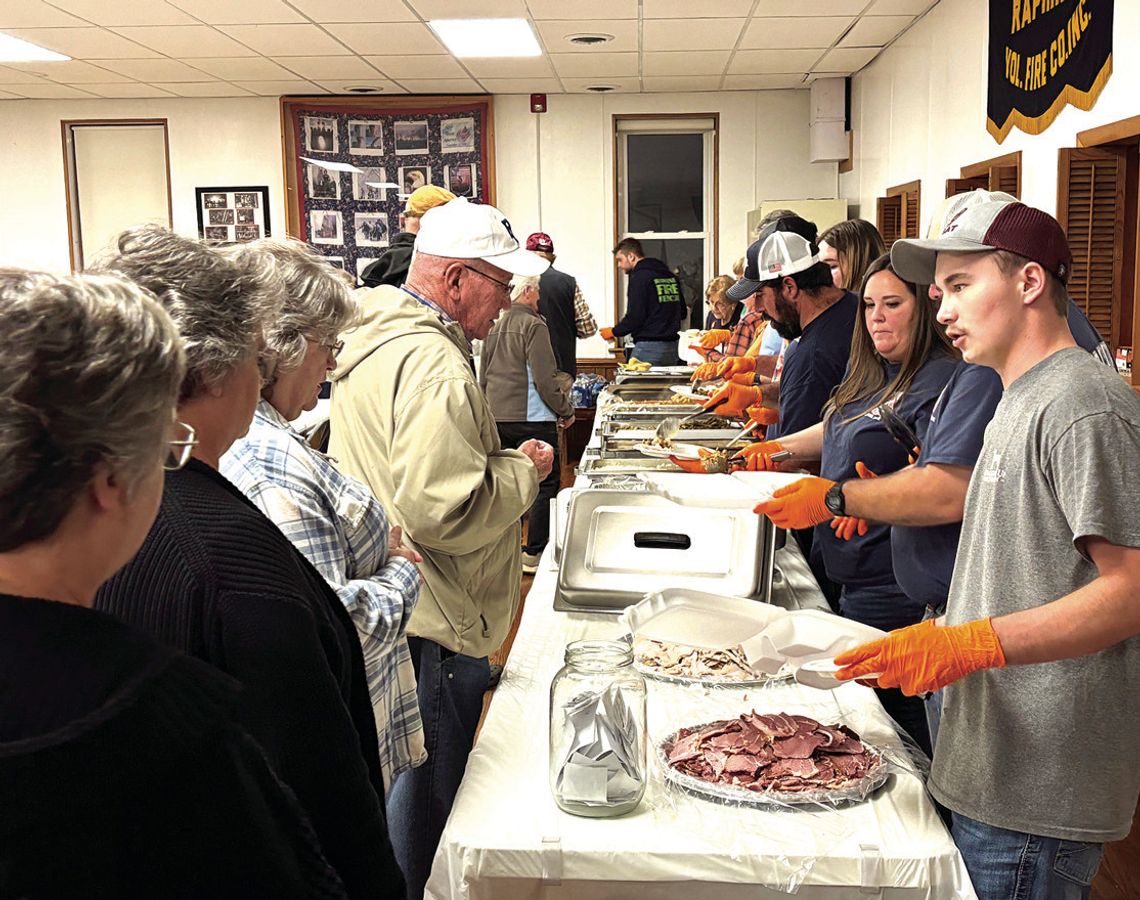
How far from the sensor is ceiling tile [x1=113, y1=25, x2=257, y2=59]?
6.20 metres

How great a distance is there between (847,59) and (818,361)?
5194mm

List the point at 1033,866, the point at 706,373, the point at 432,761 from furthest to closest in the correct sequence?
the point at 706,373 < the point at 432,761 < the point at 1033,866

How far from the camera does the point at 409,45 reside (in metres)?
6.73

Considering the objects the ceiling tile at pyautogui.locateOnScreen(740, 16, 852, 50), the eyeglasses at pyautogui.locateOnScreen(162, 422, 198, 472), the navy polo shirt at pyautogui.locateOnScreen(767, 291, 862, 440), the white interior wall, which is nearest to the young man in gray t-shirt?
the eyeglasses at pyautogui.locateOnScreen(162, 422, 198, 472)

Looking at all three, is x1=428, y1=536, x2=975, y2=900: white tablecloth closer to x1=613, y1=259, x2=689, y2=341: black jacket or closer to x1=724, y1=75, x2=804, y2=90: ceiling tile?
x1=613, y1=259, x2=689, y2=341: black jacket

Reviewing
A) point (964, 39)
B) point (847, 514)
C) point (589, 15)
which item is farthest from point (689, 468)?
point (589, 15)

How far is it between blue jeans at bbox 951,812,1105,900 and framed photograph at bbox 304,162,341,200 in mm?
8468

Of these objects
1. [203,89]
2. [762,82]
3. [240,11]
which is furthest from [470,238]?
[203,89]

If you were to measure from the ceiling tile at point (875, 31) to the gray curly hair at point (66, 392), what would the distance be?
6156mm

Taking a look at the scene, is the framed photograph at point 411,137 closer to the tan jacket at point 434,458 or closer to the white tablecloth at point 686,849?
the tan jacket at point 434,458

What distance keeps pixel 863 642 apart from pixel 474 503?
0.74 metres

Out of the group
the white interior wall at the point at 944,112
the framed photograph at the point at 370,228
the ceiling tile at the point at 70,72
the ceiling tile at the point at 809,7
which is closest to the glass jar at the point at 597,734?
the white interior wall at the point at 944,112

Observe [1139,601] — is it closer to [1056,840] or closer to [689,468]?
[1056,840]

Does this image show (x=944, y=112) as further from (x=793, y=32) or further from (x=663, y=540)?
(x=663, y=540)
